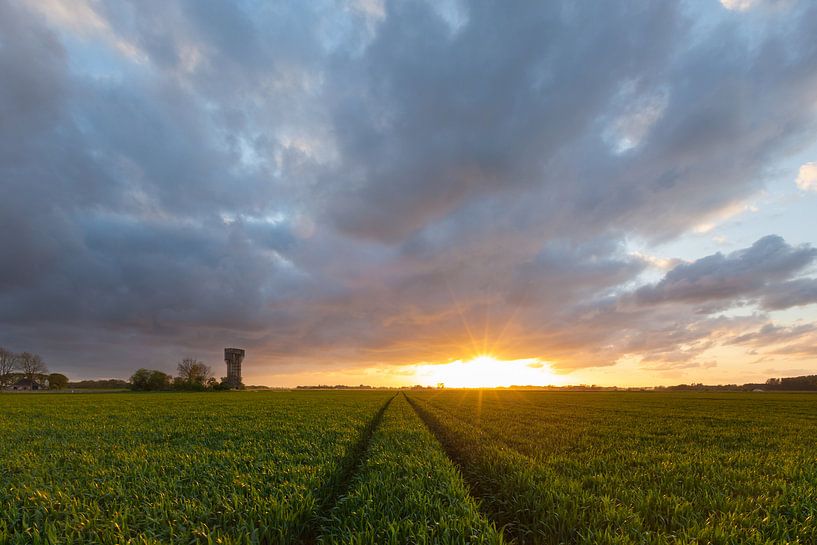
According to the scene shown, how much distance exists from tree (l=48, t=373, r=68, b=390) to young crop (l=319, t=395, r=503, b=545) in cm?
18200

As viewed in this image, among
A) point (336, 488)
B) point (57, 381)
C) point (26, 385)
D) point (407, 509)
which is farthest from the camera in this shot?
point (57, 381)

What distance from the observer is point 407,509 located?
660 centimetres

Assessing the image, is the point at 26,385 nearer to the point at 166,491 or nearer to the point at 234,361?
the point at 234,361

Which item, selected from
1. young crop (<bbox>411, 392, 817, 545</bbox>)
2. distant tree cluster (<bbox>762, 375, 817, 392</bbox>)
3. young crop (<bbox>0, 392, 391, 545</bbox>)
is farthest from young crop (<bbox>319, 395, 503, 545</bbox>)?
distant tree cluster (<bbox>762, 375, 817, 392</bbox>)

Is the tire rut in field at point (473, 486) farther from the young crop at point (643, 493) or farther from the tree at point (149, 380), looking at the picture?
the tree at point (149, 380)

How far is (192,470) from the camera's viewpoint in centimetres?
966

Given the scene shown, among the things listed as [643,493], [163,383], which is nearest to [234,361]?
[163,383]

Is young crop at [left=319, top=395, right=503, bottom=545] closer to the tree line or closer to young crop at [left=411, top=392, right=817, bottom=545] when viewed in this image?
young crop at [left=411, top=392, right=817, bottom=545]

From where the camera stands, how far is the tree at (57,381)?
130 metres

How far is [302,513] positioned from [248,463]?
4.94 meters

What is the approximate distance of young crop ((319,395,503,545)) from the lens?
5426 mm

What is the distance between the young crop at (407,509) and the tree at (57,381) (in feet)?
597

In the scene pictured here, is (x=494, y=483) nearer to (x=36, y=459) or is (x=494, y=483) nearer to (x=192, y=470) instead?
(x=192, y=470)

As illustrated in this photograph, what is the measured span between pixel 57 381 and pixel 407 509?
187 metres
